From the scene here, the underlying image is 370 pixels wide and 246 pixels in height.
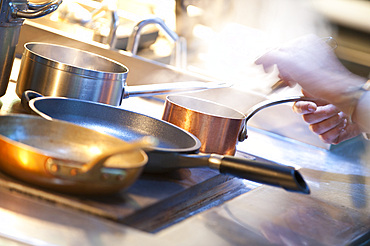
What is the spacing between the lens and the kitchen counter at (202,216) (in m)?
0.63

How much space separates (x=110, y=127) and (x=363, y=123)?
0.67 m

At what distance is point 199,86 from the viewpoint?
1417 mm

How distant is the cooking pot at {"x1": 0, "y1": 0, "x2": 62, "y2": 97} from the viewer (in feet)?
3.38

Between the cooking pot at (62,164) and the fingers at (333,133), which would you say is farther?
the fingers at (333,133)

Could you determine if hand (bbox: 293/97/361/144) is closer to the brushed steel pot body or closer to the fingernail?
the fingernail

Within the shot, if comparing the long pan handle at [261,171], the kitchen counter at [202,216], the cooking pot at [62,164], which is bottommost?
the kitchen counter at [202,216]

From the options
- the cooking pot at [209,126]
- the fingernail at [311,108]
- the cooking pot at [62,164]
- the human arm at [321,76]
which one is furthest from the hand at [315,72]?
the cooking pot at [62,164]

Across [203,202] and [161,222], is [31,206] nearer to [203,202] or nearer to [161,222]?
[161,222]

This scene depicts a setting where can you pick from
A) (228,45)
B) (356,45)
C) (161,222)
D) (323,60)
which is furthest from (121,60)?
(356,45)

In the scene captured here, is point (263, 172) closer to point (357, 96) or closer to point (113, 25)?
point (357, 96)

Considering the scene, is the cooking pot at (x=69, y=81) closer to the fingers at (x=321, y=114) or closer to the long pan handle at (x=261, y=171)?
the long pan handle at (x=261, y=171)

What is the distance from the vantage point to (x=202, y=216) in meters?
0.79

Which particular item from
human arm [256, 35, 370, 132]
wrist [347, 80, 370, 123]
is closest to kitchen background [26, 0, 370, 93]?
human arm [256, 35, 370, 132]

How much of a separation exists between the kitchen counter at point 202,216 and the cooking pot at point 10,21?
9 cm
